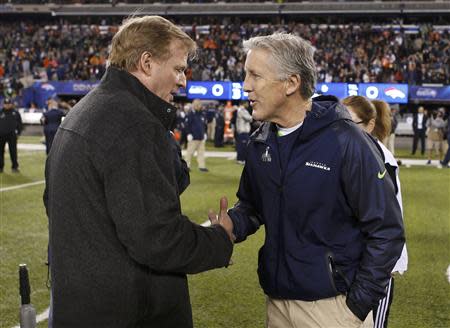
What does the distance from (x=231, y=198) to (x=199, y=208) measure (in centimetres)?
131

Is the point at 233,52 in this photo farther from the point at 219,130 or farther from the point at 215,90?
the point at 219,130

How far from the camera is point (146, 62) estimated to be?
7.57 ft

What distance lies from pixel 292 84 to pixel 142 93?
0.65 meters

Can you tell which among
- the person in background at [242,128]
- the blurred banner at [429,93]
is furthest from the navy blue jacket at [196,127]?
the blurred banner at [429,93]

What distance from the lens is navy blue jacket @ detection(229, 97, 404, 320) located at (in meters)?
2.50

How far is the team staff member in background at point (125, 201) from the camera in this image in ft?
7.03

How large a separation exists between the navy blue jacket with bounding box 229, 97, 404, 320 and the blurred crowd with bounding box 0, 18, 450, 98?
89.5 ft

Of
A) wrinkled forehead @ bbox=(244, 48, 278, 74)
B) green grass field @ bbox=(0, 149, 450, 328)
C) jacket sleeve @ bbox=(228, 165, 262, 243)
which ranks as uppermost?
wrinkled forehead @ bbox=(244, 48, 278, 74)

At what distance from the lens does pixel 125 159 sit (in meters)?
2.13

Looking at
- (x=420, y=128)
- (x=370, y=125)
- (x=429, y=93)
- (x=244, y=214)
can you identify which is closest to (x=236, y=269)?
(x=370, y=125)

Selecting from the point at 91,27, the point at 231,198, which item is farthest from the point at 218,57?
the point at 231,198

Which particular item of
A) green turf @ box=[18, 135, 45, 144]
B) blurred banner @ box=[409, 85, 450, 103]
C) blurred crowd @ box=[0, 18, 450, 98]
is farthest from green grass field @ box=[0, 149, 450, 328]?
blurred crowd @ box=[0, 18, 450, 98]

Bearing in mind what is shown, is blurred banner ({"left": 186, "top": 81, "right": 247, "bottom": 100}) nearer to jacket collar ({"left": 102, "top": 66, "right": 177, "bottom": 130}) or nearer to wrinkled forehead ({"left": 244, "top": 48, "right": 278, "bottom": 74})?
wrinkled forehead ({"left": 244, "top": 48, "right": 278, "bottom": 74})

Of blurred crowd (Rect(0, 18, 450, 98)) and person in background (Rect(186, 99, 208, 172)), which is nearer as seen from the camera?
person in background (Rect(186, 99, 208, 172))
